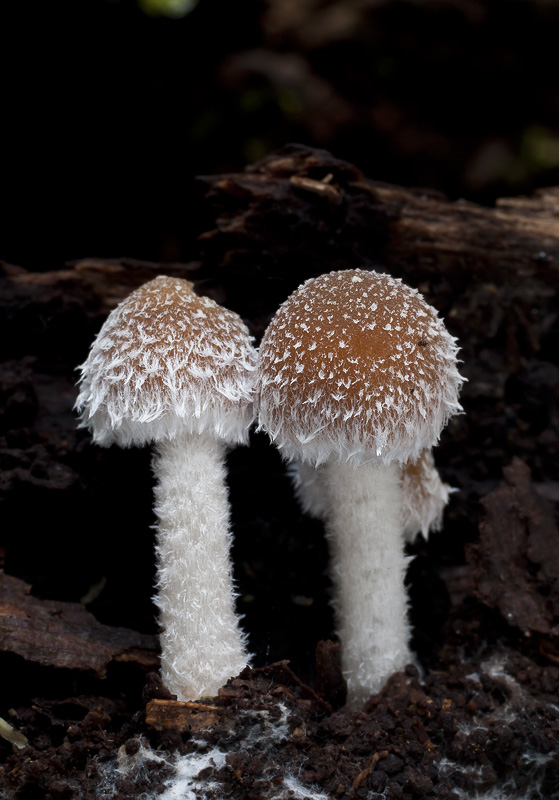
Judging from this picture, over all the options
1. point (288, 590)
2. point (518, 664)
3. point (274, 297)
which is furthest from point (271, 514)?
point (518, 664)

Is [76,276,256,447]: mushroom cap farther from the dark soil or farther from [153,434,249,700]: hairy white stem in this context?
the dark soil

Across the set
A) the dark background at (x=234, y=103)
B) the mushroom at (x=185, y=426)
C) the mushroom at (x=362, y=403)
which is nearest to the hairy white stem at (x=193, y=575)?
the mushroom at (x=185, y=426)

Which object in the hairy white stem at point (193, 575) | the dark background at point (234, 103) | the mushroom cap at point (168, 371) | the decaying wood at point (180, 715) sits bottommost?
the decaying wood at point (180, 715)

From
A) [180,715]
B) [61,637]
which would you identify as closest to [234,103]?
[61,637]

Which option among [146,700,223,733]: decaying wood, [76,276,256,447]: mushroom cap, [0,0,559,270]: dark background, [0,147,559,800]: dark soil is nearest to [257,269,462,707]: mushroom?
[76,276,256,447]: mushroom cap

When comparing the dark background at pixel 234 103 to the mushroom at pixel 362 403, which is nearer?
the mushroom at pixel 362 403

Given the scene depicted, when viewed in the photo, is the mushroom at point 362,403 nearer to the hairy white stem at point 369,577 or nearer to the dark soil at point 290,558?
the hairy white stem at point 369,577

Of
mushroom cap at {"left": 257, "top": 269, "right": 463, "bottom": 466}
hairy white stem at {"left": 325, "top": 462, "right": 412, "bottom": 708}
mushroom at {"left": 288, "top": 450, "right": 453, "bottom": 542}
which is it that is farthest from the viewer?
mushroom at {"left": 288, "top": 450, "right": 453, "bottom": 542}

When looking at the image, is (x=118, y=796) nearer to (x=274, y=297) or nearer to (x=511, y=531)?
(x=511, y=531)
